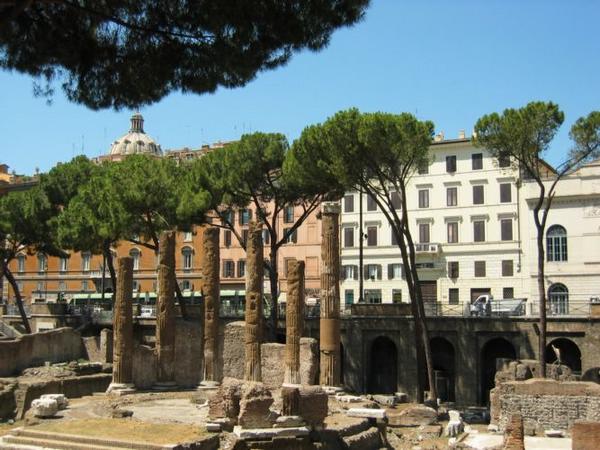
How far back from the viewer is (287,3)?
11812mm

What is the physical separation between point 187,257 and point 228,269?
3.27 metres

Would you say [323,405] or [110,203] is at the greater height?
[110,203]

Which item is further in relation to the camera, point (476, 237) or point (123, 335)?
point (476, 237)

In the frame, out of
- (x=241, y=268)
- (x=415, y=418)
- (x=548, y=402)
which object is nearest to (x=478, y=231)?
(x=241, y=268)

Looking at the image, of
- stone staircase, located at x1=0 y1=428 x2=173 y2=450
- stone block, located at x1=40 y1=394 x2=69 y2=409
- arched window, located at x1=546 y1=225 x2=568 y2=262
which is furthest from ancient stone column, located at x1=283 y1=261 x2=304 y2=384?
arched window, located at x1=546 y1=225 x2=568 y2=262

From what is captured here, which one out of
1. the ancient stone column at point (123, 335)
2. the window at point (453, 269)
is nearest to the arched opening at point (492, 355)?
the window at point (453, 269)

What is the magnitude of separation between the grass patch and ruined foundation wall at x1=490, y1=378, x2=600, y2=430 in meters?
9.52

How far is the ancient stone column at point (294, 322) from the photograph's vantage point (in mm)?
22906

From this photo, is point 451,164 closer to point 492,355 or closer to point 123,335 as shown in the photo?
point 492,355

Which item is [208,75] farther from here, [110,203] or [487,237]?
[487,237]

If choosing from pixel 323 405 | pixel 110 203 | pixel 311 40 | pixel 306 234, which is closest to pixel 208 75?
pixel 311 40

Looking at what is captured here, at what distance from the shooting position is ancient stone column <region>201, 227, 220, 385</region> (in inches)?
1016

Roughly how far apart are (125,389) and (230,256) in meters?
24.5

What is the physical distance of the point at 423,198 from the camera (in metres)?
41.2
